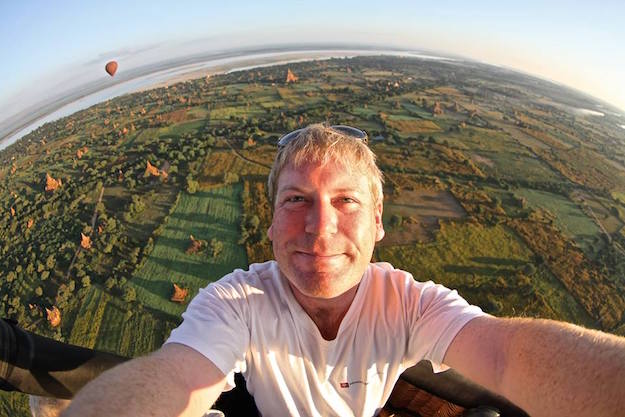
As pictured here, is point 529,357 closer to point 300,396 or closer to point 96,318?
point 300,396

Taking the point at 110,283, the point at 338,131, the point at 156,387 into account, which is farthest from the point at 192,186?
the point at 156,387

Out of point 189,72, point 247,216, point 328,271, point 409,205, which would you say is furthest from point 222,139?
point 189,72


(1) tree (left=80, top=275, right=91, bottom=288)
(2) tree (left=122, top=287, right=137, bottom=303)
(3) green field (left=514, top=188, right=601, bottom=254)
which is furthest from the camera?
(3) green field (left=514, top=188, right=601, bottom=254)

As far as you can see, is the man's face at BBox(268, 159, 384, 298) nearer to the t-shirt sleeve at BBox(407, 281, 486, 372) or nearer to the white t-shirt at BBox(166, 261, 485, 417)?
the white t-shirt at BBox(166, 261, 485, 417)

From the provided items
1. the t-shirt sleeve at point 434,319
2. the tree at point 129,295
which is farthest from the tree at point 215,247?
the t-shirt sleeve at point 434,319

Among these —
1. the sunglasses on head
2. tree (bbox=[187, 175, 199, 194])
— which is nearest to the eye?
the sunglasses on head

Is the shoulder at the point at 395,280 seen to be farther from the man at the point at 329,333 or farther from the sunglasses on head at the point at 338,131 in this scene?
the sunglasses on head at the point at 338,131
